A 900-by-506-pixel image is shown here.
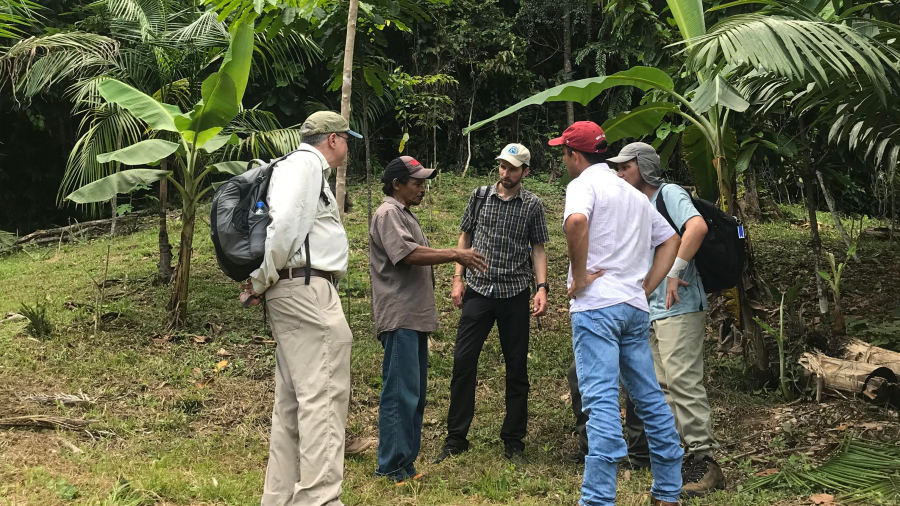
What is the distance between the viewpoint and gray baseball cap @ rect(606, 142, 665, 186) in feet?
13.9

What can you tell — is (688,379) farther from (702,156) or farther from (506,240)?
(702,156)

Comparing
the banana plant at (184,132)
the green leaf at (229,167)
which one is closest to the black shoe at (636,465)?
the banana plant at (184,132)

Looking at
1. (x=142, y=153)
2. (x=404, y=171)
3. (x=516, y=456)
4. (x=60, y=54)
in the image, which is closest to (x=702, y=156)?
(x=404, y=171)

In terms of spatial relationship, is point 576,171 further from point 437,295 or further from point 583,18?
point 583,18

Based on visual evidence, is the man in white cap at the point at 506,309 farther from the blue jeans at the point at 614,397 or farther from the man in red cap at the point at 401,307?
the blue jeans at the point at 614,397

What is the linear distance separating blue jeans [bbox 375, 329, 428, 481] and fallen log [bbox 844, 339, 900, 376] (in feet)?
10.6

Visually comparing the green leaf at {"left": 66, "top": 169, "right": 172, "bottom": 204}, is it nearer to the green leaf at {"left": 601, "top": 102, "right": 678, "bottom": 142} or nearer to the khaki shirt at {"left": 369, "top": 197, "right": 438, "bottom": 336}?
the khaki shirt at {"left": 369, "top": 197, "right": 438, "bottom": 336}

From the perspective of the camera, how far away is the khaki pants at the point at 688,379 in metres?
4.25

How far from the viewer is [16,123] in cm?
1446

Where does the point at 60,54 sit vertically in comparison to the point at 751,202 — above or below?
above

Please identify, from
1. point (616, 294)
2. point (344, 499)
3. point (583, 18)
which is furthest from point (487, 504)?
point (583, 18)

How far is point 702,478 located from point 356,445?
216 cm

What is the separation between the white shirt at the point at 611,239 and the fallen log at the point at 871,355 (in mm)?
2679

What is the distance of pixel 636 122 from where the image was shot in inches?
215
